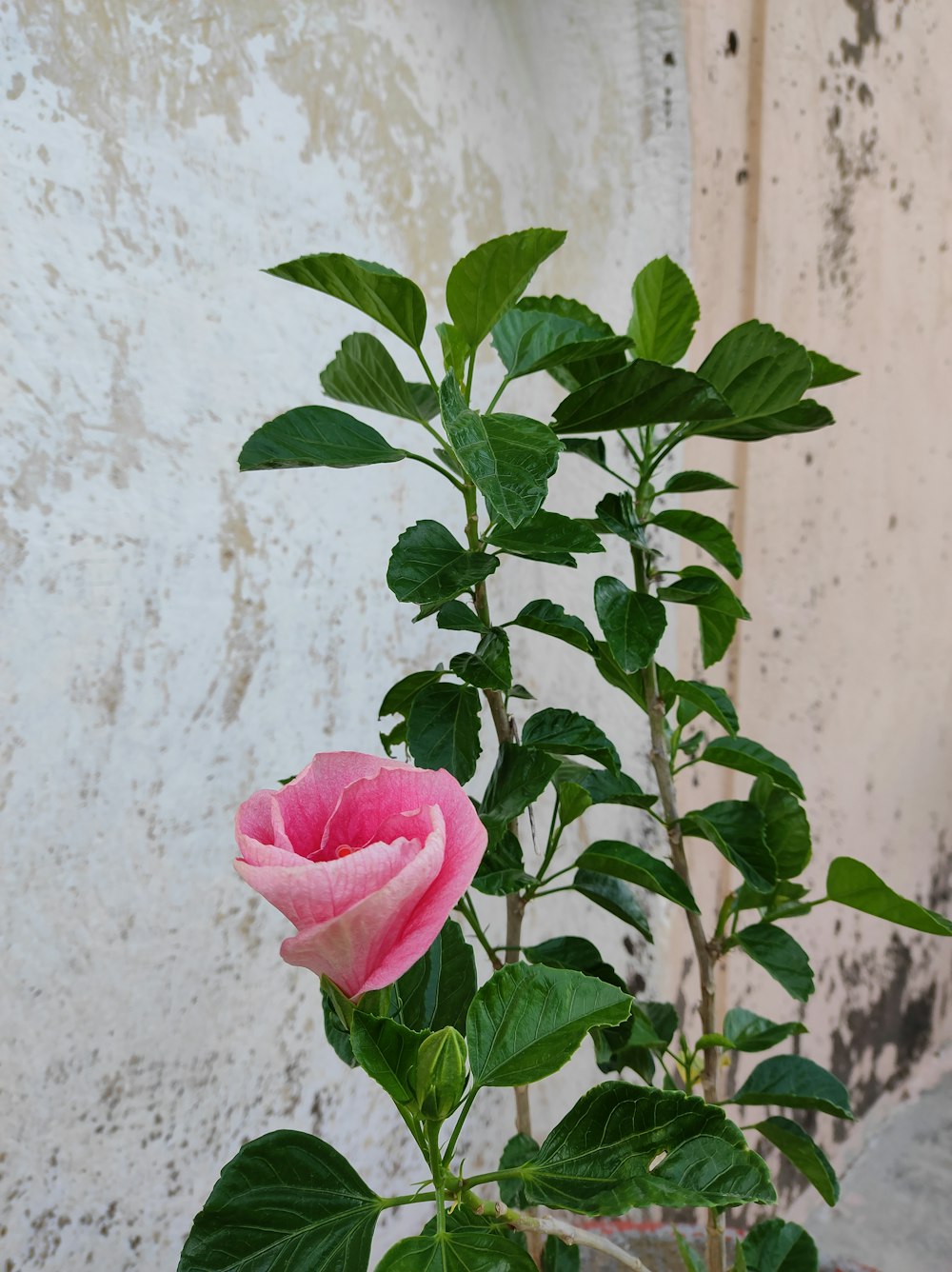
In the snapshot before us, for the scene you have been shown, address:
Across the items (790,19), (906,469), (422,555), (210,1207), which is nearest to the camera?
(210,1207)

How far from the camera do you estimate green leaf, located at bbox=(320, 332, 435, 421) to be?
59 cm

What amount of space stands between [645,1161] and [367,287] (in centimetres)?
42

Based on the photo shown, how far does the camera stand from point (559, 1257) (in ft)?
2.45

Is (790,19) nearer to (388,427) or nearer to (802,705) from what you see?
(388,427)

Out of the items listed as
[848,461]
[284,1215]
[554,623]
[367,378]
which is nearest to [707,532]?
[554,623]

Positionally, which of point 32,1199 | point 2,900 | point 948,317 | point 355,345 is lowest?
point 32,1199

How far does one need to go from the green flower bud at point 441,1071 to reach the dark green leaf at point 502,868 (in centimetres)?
20

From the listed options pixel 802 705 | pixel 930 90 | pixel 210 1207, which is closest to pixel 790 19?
pixel 930 90

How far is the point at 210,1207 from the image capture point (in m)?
0.45

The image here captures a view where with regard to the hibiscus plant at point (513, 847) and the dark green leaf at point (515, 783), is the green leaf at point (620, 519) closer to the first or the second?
the hibiscus plant at point (513, 847)

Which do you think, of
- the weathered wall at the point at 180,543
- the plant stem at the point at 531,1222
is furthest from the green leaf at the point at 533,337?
the weathered wall at the point at 180,543

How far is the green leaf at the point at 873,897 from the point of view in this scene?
24.5 inches

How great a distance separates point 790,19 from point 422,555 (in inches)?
58.3

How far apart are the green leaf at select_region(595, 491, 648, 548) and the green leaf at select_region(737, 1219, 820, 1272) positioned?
19.9 inches
